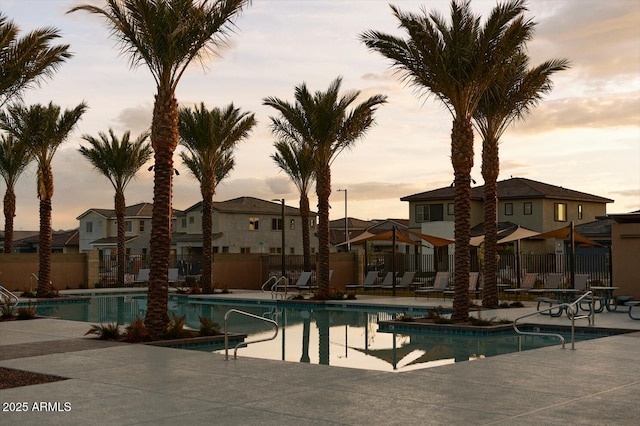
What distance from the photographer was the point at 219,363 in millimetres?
12586

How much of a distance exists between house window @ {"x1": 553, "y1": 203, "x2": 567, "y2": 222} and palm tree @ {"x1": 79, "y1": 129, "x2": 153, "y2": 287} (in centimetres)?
2972

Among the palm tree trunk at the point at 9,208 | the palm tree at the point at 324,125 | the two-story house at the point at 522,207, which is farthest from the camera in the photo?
the two-story house at the point at 522,207

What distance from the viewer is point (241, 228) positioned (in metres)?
68.6

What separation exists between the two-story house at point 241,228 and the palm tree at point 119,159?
25.8m

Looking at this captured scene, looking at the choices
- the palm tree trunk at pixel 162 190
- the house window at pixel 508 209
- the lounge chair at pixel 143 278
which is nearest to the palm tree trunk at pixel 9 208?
the lounge chair at pixel 143 278

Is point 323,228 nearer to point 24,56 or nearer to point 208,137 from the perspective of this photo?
point 208,137

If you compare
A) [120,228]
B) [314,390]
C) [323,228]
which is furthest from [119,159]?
[314,390]

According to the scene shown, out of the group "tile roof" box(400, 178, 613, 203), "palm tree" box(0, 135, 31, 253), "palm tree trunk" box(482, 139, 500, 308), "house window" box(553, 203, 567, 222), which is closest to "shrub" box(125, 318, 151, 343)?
"palm tree trunk" box(482, 139, 500, 308)

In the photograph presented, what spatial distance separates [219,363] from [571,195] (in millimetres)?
49079

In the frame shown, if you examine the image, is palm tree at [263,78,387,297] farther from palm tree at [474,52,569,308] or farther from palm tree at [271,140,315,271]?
palm tree at [271,140,315,271]

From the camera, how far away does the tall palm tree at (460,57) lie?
18.8 metres

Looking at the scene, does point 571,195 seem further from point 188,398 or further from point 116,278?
point 188,398

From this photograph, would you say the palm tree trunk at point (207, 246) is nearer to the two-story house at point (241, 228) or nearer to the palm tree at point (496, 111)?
the palm tree at point (496, 111)

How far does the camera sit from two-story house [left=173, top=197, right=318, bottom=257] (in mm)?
67562
